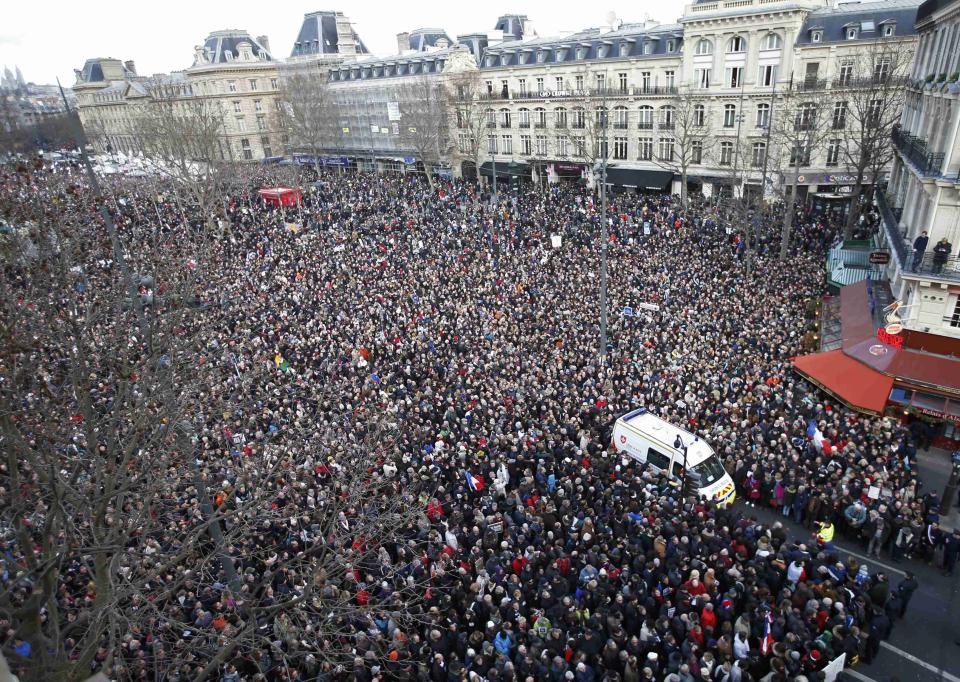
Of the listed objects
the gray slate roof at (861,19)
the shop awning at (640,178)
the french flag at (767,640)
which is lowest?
the french flag at (767,640)

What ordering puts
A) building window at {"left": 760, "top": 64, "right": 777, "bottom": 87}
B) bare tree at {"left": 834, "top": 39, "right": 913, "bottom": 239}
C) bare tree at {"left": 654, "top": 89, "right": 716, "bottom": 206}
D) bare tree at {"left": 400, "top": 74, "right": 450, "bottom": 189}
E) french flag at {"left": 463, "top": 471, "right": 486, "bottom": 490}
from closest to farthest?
1. french flag at {"left": 463, "top": 471, "right": 486, "bottom": 490}
2. bare tree at {"left": 834, "top": 39, "right": 913, "bottom": 239}
3. building window at {"left": 760, "top": 64, "right": 777, "bottom": 87}
4. bare tree at {"left": 654, "top": 89, "right": 716, "bottom": 206}
5. bare tree at {"left": 400, "top": 74, "right": 450, "bottom": 189}

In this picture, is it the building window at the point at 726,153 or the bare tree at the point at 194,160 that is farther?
the bare tree at the point at 194,160

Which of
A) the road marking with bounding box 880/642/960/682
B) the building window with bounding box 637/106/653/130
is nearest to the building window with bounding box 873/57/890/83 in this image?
→ the building window with bounding box 637/106/653/130

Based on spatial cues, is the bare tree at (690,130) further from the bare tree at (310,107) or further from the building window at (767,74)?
the bare tree at (310,107)

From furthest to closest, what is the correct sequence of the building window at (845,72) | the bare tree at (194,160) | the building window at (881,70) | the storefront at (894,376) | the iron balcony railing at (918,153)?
the bare tree at (194,160) → the building window at (845,72) → the building window at (881,70) → the iron balcony railing at (918,153) → the storefront at (894,376)

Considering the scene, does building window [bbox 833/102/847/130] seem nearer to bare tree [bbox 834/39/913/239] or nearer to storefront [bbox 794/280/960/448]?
bare tree [bbox 834/39/913/239]

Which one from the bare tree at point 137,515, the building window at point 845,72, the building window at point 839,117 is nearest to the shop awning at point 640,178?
A: the building window at point 839,117
